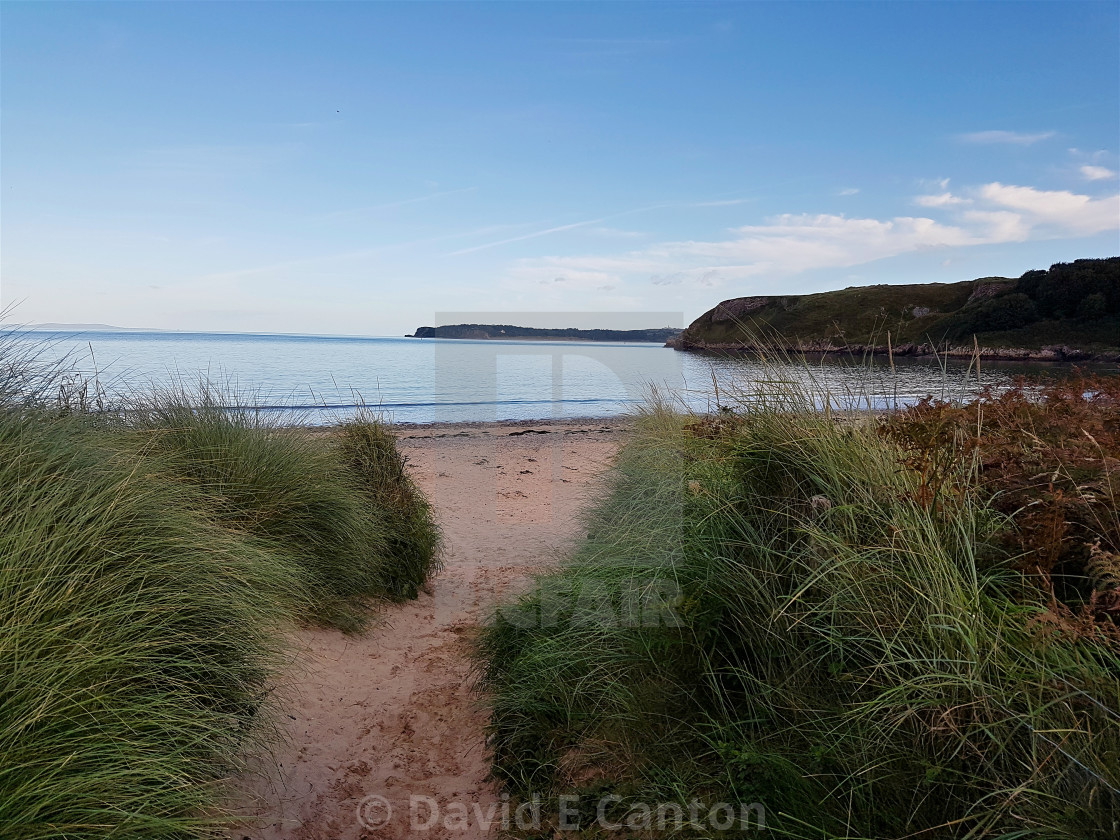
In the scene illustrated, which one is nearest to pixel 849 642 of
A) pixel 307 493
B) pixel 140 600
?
pixel 140 600

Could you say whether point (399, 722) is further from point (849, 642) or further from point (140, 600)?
point (849, 642)

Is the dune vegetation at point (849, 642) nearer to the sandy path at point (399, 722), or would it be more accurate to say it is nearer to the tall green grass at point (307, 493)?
the sandy path at point (399, 722)

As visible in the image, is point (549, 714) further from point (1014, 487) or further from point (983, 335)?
point (983, 335)

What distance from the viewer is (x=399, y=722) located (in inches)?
170

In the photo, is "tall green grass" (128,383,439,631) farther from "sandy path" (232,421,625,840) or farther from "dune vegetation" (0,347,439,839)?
"sandy path" (232,421,625,840)

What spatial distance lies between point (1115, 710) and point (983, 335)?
196 ft

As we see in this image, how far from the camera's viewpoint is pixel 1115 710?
76.8 inches

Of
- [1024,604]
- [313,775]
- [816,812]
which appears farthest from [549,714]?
[1024,604]

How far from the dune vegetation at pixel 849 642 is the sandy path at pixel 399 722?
1.11 ft

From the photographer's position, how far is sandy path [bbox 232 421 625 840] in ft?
10.9

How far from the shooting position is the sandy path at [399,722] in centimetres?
332

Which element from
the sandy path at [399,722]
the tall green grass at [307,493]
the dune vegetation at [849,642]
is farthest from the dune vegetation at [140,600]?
the dune vegetation at [849,642]

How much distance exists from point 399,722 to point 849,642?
116 inches

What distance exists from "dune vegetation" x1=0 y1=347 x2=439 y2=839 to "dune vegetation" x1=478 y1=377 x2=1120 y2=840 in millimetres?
1464
